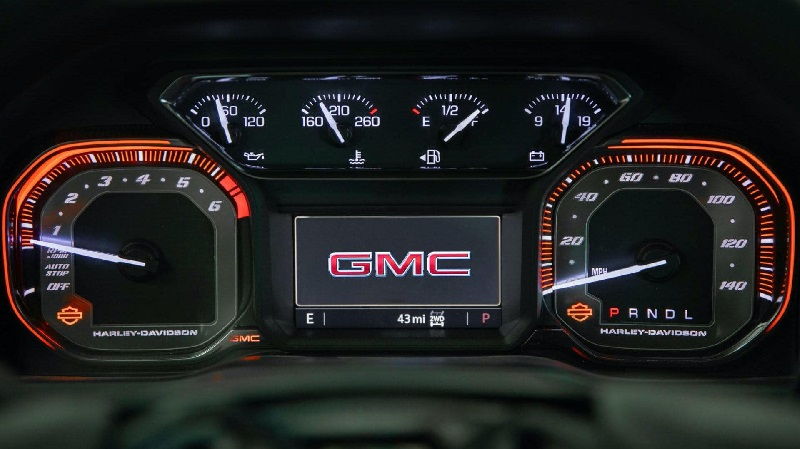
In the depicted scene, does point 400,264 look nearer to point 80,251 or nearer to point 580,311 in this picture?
point 580,311

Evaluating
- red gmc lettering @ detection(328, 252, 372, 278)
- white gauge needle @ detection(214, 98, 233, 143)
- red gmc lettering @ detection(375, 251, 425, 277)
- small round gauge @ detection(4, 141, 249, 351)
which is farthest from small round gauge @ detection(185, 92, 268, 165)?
red gmc lettering @ detection(375, 251, 425, 277)

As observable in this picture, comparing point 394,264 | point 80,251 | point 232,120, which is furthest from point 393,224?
point 80,251

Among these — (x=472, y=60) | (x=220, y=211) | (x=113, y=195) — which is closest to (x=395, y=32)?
(x=472, y=60)

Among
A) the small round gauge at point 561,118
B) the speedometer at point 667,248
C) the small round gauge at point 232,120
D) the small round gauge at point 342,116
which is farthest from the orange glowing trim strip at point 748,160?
the small round gauge at point 232,120

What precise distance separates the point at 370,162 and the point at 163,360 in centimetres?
102

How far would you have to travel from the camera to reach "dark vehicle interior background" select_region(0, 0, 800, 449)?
3066mm

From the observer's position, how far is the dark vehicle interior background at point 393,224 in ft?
10.1

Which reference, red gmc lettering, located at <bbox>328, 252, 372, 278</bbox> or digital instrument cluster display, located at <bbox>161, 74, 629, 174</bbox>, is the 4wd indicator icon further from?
red gmc lettering, located at <bbox>328, 252, 372, 278</bbox>

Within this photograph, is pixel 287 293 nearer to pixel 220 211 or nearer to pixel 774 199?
pixel 220 211

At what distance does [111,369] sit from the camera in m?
3.30

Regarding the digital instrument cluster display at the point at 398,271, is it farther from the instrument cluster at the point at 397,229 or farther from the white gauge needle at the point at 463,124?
the white gauge needle at the point at 463,124

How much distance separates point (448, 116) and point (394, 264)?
1.81ft

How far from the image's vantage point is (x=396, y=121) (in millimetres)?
3273

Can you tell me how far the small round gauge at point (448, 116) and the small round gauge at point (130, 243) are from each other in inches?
28.1
